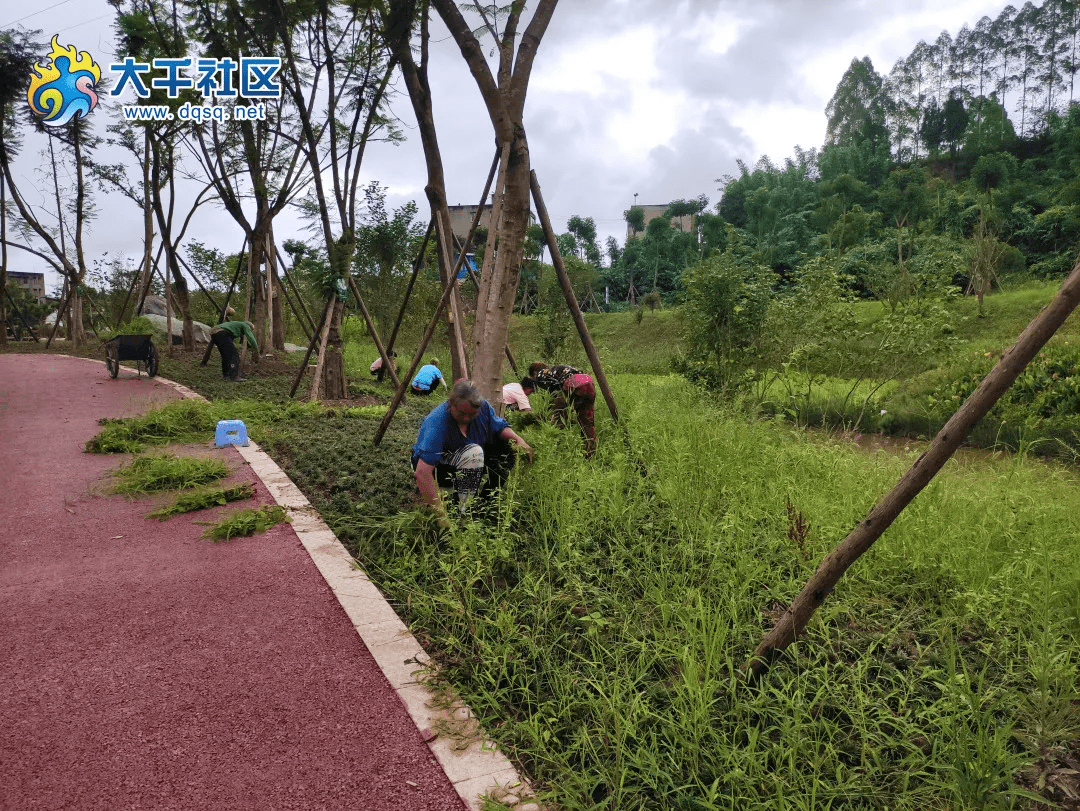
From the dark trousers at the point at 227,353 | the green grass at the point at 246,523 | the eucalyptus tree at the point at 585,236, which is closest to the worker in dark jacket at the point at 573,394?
the green grass at the point at 246,523

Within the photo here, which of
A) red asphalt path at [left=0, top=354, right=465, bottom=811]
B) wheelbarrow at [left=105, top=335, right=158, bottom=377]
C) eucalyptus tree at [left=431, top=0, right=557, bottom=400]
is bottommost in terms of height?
red asphalt path at [left=0, top=354, right=465, bottom=811]

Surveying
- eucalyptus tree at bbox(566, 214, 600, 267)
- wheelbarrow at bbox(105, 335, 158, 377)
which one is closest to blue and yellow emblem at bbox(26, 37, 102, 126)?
wheelbarrow at bbox(105, 335, 158, 377)

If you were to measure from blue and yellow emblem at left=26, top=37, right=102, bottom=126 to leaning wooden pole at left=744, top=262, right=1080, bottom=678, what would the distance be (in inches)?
650

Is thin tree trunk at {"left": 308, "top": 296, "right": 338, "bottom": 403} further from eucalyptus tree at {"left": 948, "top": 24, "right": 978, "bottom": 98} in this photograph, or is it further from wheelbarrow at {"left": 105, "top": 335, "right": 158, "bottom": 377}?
eucalyptus tree at {"left": 948, "top": 24, "right": 978, "bottom": 98}

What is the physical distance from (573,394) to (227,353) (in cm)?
742

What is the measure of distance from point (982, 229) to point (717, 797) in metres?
26.4

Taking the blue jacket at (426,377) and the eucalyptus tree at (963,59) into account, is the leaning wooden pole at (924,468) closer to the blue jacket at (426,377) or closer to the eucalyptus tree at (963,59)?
the blue jacket at (426,377)

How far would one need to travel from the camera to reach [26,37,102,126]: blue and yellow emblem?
13328 mm

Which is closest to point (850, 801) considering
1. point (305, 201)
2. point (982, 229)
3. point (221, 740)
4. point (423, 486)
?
point (221, 740)

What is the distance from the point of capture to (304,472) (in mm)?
5758

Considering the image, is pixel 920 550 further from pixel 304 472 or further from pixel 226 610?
pixel 304 472

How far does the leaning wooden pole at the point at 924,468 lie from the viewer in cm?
211

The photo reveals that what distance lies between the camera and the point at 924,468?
231 cm

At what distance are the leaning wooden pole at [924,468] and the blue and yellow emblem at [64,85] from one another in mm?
16500
